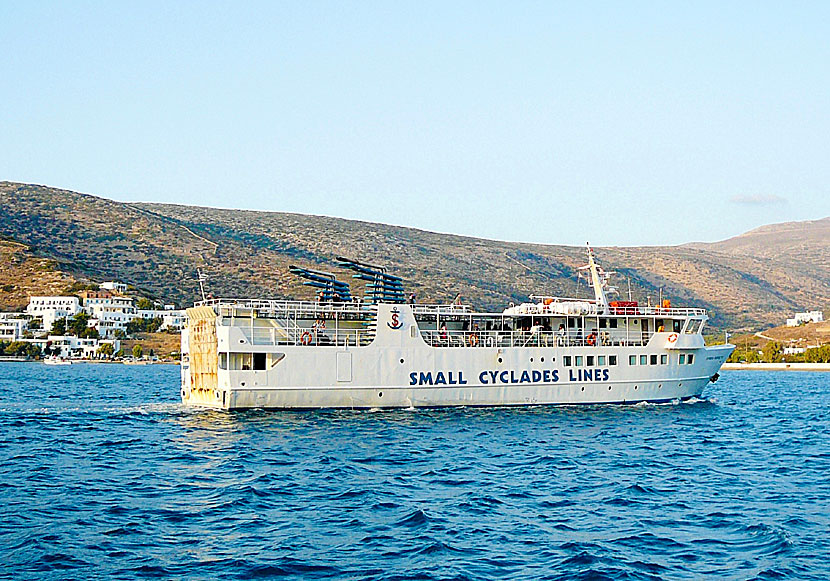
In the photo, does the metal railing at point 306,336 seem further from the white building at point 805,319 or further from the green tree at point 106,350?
the white building at point 805,319

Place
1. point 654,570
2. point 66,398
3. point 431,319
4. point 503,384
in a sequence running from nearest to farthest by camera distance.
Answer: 1. point 654,570
2. point 503,384
3. point 431,319
4. point 66,398

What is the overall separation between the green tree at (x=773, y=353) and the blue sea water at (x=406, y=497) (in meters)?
94.6

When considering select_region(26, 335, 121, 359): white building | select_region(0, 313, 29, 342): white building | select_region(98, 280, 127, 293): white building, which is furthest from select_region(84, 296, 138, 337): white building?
select_region(0, 313, 29, 342): white building

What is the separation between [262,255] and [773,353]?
88.5 metres

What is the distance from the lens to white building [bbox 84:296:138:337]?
127 meters

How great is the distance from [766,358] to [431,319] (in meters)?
96.7

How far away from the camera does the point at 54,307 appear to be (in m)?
129

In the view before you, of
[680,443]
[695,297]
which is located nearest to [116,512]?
[680,443]

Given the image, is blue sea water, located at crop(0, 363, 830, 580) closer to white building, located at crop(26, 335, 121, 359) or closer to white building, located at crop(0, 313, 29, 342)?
white building, located at crop(26, 335, 121, 359)

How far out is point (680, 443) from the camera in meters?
30.6

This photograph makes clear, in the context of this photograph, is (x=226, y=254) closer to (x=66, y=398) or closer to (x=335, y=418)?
(x=66, y=398)

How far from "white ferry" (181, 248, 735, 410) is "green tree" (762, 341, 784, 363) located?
8591 cm

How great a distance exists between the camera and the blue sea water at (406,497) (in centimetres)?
1494

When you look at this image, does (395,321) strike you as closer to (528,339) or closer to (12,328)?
(528,339)
